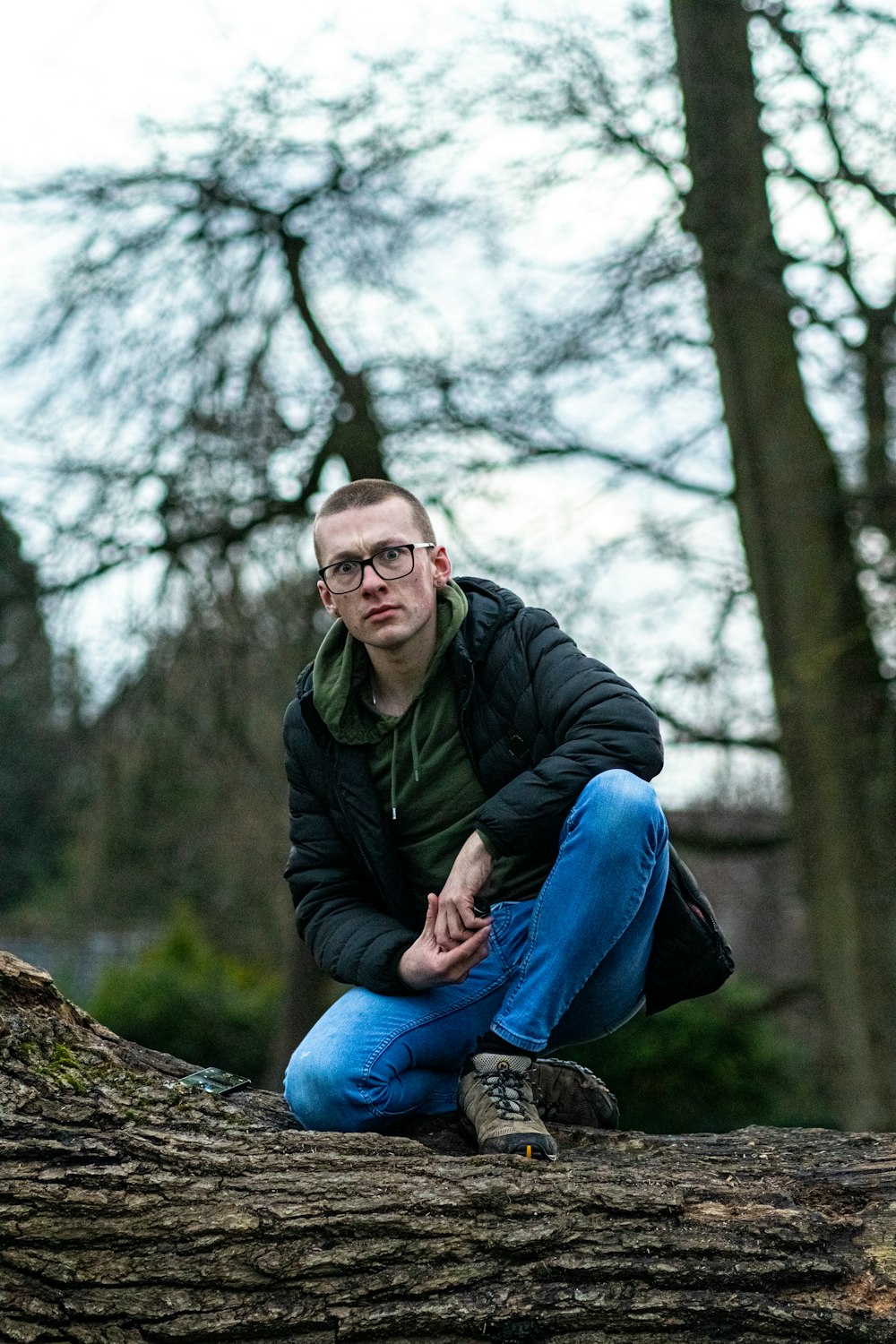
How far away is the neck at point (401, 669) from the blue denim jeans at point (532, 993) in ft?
1.73

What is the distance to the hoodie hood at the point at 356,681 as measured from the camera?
304 cm

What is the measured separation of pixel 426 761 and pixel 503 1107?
30.4 inches

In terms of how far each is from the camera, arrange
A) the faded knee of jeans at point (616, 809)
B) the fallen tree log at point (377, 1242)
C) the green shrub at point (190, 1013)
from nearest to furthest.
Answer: the fallen tree log at point (377, 1242) → the faded knee of jeans at point (616, 809) → the green shrub at point (190, 1013)

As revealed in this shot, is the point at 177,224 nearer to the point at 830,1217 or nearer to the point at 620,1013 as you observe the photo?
the point at 620,1013

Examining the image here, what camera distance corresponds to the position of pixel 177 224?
8188 mm

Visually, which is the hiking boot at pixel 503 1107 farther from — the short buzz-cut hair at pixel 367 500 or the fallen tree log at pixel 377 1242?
the short buzz-cut hair at pixel 367 500

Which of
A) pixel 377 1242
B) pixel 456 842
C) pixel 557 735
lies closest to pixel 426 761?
pixel 456 842

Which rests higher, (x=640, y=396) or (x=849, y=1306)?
(x=640, y=396)

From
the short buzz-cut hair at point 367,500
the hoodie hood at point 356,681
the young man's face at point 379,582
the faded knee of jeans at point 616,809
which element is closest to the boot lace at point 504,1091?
the faded knee of jeans at point 616,809

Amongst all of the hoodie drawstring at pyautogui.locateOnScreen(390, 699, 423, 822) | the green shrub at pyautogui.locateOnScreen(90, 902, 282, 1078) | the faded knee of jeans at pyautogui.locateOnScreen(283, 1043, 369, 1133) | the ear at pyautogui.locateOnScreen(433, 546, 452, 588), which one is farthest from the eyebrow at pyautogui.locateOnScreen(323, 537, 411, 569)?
the green shrub at pyautogui.locateOnScreen(90, 902, 282, 1078)

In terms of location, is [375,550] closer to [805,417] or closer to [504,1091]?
[504,1091]

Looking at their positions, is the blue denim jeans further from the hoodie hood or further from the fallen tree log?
the hoodie hood

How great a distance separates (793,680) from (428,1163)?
16.6 ft

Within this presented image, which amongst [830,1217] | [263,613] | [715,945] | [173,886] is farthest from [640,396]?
[173,886]
